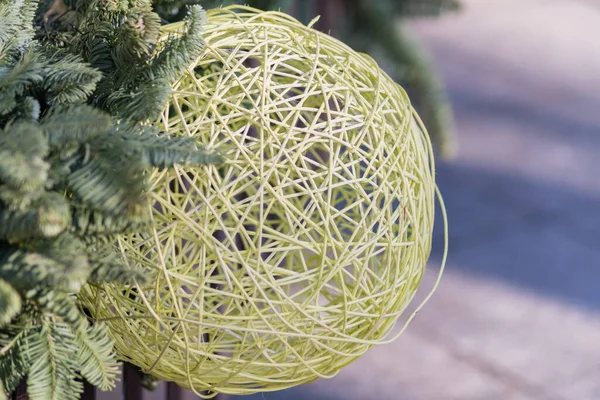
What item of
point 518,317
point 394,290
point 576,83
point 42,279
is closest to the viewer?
point 42,279

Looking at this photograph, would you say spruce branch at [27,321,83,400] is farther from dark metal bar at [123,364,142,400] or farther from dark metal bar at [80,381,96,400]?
dark metal bar at [123,364,142,400]

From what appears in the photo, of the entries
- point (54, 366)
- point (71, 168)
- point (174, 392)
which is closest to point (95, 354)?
point (54, 366)

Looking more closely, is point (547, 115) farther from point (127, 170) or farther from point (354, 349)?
point (127, 170)

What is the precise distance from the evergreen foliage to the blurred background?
47 cm

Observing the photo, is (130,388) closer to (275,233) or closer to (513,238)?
(275,233)

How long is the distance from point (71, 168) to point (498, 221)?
5.64ft

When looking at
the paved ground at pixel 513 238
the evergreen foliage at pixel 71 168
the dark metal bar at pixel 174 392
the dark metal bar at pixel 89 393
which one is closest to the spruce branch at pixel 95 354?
the evergreen foliage at pixel 71 168

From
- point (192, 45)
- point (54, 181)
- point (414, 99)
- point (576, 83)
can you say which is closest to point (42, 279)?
point (54, 181)

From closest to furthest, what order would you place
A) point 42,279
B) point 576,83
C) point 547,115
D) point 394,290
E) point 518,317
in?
point 42,279, point 394,290, point 518,317, point 547,115, point 576,83

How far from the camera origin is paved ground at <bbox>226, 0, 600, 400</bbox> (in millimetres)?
1396

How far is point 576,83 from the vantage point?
281 cm

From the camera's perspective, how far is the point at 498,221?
1979 millimetres

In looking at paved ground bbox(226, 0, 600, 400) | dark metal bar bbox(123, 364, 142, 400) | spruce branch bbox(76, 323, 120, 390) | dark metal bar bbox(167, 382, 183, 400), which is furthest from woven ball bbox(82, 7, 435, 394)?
paved ground bbox(226, 0, 600, 400)

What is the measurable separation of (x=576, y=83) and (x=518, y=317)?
1595 millimetres
